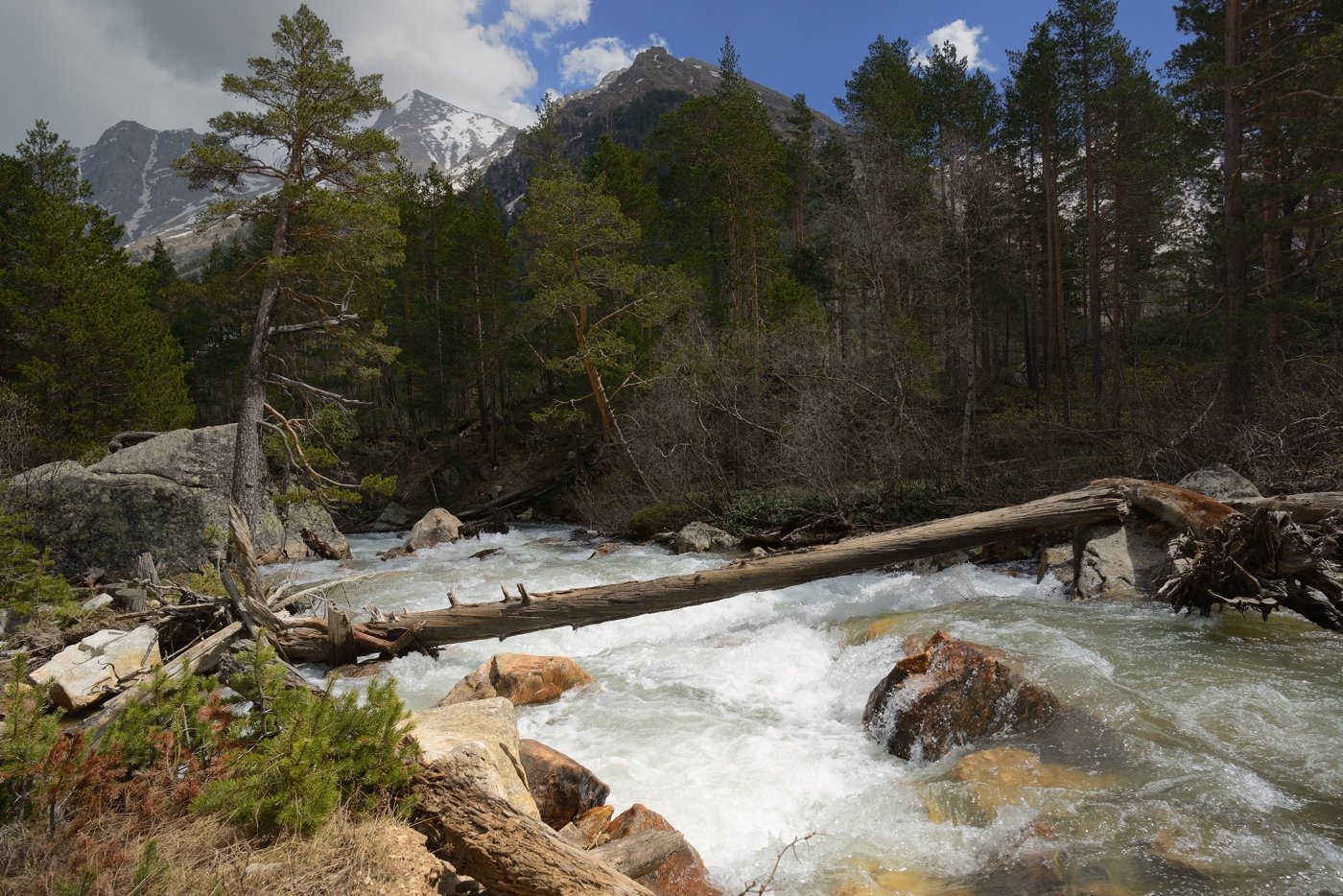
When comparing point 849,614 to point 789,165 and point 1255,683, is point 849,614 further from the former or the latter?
point 789,165

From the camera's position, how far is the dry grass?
2309mm

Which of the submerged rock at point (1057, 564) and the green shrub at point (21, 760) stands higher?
the green shrub at point (21, 760)

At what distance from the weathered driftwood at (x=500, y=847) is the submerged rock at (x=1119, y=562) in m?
7.96

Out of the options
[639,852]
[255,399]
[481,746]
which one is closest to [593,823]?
[639,852]

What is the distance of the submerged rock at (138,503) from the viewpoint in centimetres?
1218

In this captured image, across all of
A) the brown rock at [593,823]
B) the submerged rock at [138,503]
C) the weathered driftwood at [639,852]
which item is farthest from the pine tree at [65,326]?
the weathered driftwood at [639,852]

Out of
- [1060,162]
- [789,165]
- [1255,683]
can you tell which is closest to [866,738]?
[1255,683]

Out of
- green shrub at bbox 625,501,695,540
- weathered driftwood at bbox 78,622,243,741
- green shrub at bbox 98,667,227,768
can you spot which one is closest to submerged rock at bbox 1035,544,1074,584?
green shrub at bbox 625,501,695,540

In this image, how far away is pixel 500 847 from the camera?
2.98m

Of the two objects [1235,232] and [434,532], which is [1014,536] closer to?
[1235,232]

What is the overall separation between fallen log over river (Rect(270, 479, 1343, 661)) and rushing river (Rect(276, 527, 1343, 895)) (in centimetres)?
39

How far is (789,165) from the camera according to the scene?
33.3 meters

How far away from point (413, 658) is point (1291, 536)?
9616 millimetres

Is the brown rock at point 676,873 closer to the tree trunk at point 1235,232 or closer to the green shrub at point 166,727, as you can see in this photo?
the green shrub at point 166,727
